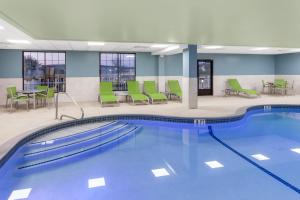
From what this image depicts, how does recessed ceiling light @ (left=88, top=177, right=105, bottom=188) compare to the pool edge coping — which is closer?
recessed ceiling light @ (left=88, top=177, right=105, bottom=188)

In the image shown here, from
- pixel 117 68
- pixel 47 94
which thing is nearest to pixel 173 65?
pixel 117 68

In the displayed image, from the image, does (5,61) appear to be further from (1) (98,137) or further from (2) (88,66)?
(1) (98,137)

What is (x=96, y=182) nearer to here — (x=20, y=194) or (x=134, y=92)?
(x=20, y=194)

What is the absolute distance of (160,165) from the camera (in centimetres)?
448

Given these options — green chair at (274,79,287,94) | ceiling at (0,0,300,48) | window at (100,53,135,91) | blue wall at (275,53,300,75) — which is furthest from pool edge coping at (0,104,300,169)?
blue wall at (275,53,300,75)

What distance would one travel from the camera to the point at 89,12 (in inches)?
161

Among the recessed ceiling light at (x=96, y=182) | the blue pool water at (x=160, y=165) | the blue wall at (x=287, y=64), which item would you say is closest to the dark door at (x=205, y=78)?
the blue wall at (x=287, y=64)

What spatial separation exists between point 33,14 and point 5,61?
23.9 ft

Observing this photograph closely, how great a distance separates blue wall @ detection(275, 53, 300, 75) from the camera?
1350 cm

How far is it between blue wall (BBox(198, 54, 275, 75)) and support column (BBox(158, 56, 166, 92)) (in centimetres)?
230

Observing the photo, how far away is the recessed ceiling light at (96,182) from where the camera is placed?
3.68m

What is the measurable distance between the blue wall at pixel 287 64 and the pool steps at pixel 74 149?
35.5 ft

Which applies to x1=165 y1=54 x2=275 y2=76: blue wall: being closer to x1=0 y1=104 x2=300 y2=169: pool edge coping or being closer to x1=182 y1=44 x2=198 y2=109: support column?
x1=182 y1=44 x2=198 y2=109: support column

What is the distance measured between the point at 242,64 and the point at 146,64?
567 cm
